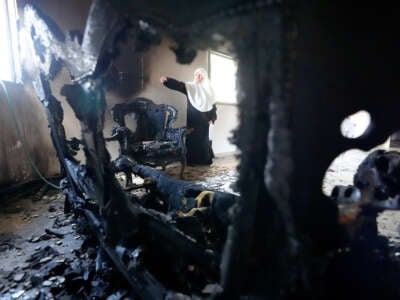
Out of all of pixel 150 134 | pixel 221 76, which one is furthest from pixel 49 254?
pixel 221 76

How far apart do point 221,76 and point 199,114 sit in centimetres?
218

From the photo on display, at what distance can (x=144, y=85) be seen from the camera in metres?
6.59

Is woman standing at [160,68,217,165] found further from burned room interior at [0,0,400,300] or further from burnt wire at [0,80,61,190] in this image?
burned room interior at [0,0,400,300]

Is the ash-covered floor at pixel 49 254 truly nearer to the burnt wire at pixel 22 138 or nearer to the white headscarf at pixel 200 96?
the burnt wire at pixel 22 138

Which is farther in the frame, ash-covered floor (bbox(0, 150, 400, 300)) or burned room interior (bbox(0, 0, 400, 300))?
ash-covered floor (bbox(0, 150, 400, 300))

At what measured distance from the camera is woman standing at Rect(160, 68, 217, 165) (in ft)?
20.5

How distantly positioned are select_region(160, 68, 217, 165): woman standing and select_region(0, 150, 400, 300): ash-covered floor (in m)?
3.34

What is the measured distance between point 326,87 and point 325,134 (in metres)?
0.15

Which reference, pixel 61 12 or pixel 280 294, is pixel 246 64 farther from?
pixel 61 12

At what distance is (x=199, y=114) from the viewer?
6562mm

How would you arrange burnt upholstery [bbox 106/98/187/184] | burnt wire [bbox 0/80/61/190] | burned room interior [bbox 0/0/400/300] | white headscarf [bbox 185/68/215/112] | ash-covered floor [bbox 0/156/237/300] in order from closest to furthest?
burned room interior [bbox 0/0/400/300] → ash-covered floor [bbox 0/156/237/300] → burnt wire [bbox 0/80/61/190] → burnt upholstery [bbox 106/98/187/184] → white headscarf [bbox 185/68/215/112]

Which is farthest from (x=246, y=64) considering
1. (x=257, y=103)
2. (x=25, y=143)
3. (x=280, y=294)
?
(x=25, y=143)

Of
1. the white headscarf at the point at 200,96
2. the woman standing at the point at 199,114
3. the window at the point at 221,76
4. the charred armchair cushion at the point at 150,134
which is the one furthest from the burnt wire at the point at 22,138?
the window at the point at 221,76

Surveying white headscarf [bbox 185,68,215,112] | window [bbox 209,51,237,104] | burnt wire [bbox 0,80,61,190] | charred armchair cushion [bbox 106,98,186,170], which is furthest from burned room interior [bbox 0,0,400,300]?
window [bbox 209,51,237,104]
